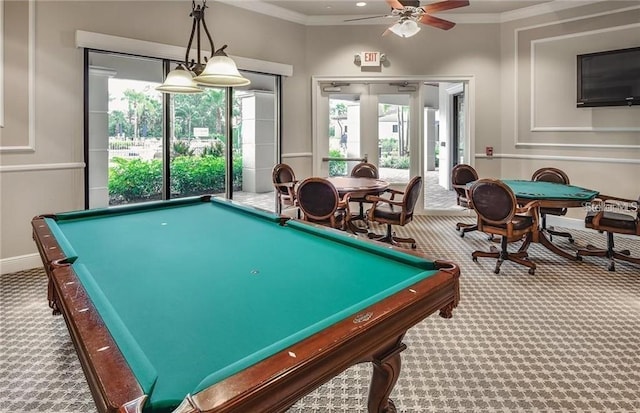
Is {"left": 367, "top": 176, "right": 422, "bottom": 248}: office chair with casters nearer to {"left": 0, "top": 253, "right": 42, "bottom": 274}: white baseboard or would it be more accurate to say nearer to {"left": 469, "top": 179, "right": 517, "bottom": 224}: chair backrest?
{"left": 469, "top": 179, "right": 517, "bottom": 224}: chair backrest

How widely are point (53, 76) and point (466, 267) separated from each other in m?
4.74

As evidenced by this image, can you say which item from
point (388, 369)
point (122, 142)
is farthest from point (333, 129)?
point (388, 369)

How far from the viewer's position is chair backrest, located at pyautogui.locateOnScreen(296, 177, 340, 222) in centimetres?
418

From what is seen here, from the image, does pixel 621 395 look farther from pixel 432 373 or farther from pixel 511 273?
pixel 511 273

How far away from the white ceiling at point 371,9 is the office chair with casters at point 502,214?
3378 mm

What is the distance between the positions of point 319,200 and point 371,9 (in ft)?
12.4

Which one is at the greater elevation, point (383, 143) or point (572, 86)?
point (572, 86)

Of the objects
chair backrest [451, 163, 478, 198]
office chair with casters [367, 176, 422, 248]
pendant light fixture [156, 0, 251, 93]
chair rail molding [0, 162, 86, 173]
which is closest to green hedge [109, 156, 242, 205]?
chair rail molding [0, 162, 86, 173]

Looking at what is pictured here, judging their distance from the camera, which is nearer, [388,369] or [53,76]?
[388,369]

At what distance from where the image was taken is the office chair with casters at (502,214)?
12.8ft

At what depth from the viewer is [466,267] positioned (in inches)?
167

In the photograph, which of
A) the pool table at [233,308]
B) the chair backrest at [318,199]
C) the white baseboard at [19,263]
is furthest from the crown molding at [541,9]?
the white baseboard at [19,263]

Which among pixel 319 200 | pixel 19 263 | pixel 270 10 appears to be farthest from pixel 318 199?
pixel 270 10

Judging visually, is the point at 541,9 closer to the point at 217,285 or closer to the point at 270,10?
the point at 270,10
